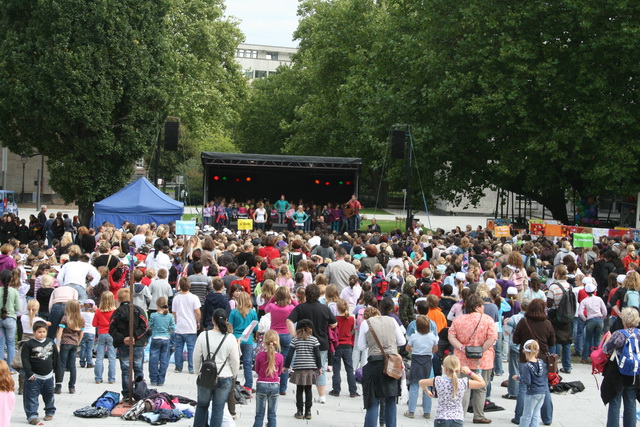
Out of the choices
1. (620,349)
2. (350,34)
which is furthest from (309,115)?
(620,349)

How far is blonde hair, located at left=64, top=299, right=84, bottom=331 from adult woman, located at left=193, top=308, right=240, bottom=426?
8.52ft

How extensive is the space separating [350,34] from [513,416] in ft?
114

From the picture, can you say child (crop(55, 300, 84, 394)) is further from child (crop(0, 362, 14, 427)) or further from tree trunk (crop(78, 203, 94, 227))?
tree trunk (crop(78, 203, 94, 227))

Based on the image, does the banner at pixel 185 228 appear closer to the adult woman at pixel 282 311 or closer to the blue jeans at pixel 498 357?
the adult woman at pixel 282 311

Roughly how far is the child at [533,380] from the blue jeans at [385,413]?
4.42 ft

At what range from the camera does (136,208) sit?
2170 cm

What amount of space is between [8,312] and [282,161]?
18.0 meters

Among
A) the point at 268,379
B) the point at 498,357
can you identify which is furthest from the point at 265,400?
the point at 498,357

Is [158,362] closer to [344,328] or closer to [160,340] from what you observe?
[160,340]

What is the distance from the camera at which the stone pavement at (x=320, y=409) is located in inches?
341

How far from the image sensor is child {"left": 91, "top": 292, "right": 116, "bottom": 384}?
32.9ft

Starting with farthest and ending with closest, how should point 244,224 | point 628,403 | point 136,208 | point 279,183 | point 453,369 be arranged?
point 279,183 → point 244,224 → point 136,208 → point 628,403 → point 453,369

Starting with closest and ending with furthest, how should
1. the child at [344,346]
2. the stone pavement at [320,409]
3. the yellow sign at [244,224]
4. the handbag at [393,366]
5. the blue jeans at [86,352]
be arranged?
the handbag at [393,366]
the stone pavement at [320,409]
the child at [344,346]
the blue jeans at [86,352]
the yellow sign at [244,224]

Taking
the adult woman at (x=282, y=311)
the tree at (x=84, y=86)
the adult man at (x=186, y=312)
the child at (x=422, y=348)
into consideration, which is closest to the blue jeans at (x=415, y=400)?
the child at (x=422, y=348)
